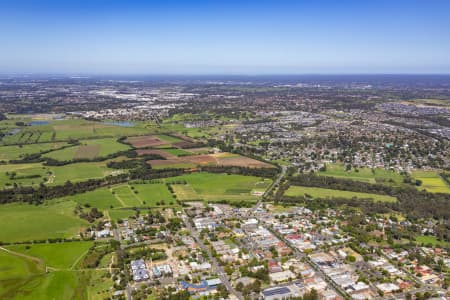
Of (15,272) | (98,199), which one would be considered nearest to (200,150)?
(98,199)

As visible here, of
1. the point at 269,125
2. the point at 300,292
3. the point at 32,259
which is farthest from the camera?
the point at 269,125

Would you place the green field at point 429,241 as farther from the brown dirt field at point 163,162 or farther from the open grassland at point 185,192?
the brown dirt field at point 163,162

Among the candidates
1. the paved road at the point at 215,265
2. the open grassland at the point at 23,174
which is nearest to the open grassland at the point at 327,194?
the paved road at the point at 215,265

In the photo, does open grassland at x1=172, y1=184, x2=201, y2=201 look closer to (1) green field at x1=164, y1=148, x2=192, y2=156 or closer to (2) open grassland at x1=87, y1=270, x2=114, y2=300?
(1) green field at x1=164, y1=148, x2=192, y2=156

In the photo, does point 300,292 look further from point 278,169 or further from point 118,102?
point 118,102

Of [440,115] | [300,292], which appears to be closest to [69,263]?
[300,292]
